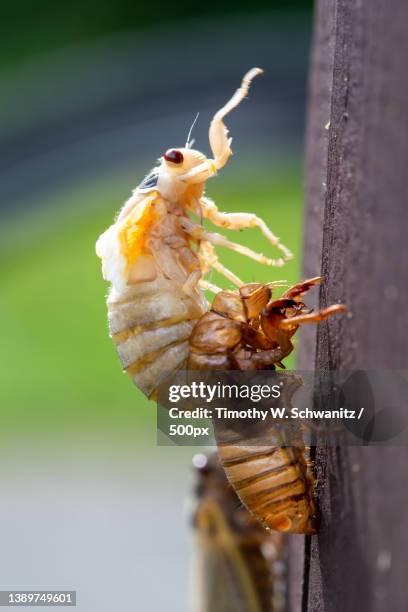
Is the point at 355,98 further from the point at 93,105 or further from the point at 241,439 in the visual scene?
the point at 93,105

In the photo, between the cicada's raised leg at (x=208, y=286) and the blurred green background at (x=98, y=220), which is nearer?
the cicada's raised leg at (x=208, y=286)

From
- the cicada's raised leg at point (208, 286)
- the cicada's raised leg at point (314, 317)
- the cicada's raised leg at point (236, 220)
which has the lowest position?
the cicada's raised leg at point (314, 317)

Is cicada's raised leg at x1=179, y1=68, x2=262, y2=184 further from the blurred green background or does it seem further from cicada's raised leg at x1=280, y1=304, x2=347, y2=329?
the blurred green background

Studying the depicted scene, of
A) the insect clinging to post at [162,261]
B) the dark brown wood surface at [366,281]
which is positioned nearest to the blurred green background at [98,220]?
the insect clinging to post at [162,261]

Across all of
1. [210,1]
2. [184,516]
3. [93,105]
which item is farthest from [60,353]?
[210,1]

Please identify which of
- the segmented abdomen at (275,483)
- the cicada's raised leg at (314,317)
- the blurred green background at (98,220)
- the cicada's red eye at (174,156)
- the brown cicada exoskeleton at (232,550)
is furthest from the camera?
the blurred green background at (98,220)

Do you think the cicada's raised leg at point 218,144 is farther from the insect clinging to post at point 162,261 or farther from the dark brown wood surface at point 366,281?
the dark brown wood surface at point 366,281

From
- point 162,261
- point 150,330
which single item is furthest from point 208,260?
point 150,330

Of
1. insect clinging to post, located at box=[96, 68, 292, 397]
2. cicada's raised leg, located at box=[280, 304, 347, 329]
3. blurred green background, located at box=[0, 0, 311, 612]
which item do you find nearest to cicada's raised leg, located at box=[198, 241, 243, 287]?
insect clinging to post, located at box=[96, 68, 292, 397]
